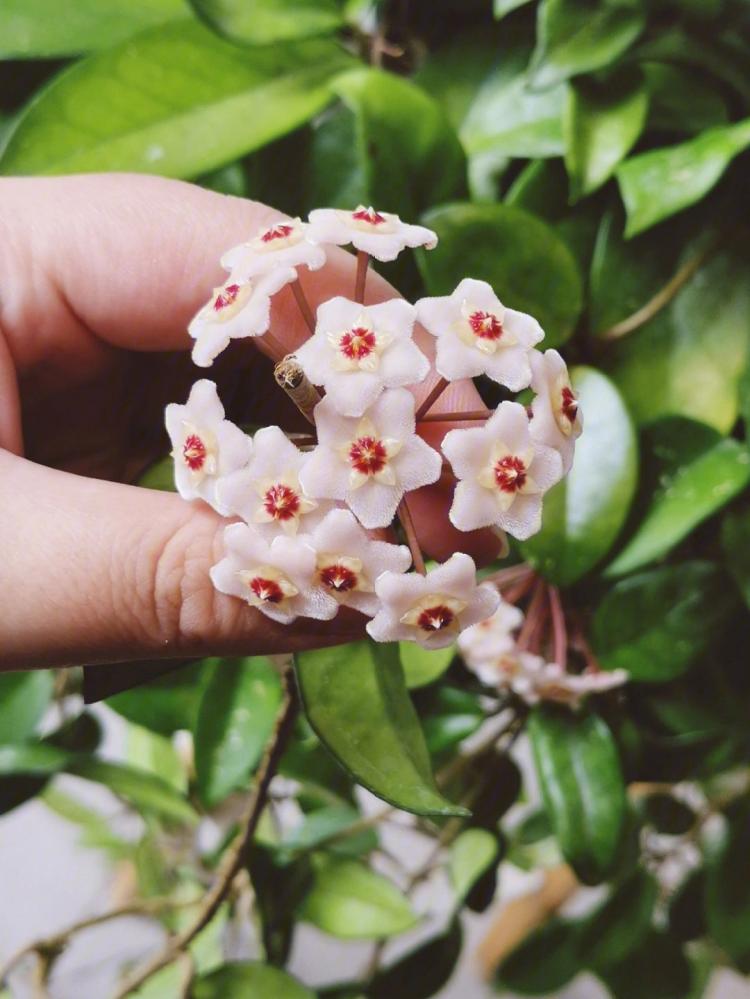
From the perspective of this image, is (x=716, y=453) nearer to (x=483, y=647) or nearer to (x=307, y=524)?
(x=483, y=647)

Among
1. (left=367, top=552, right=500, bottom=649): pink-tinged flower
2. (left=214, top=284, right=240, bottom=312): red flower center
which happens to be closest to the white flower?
(left=367, top=552, right=500, bottom=649): pink-tinged flower

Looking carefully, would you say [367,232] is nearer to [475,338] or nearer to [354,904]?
[475,338]

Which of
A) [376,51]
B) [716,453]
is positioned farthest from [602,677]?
[376,51]

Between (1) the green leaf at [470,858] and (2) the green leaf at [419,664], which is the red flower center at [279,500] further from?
(1) the green leaf at [470,858]

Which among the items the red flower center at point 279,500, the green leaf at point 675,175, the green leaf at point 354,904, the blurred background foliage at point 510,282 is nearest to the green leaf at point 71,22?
the blurred background foliage at point 510,282

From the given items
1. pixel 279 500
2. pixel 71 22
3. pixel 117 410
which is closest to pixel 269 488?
pixel 279 500

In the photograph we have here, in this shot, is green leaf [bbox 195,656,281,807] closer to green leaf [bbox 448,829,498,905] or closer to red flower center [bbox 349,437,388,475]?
green leaf [bbox 448,829,498,905]

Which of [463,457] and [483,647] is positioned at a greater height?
[463,457]
